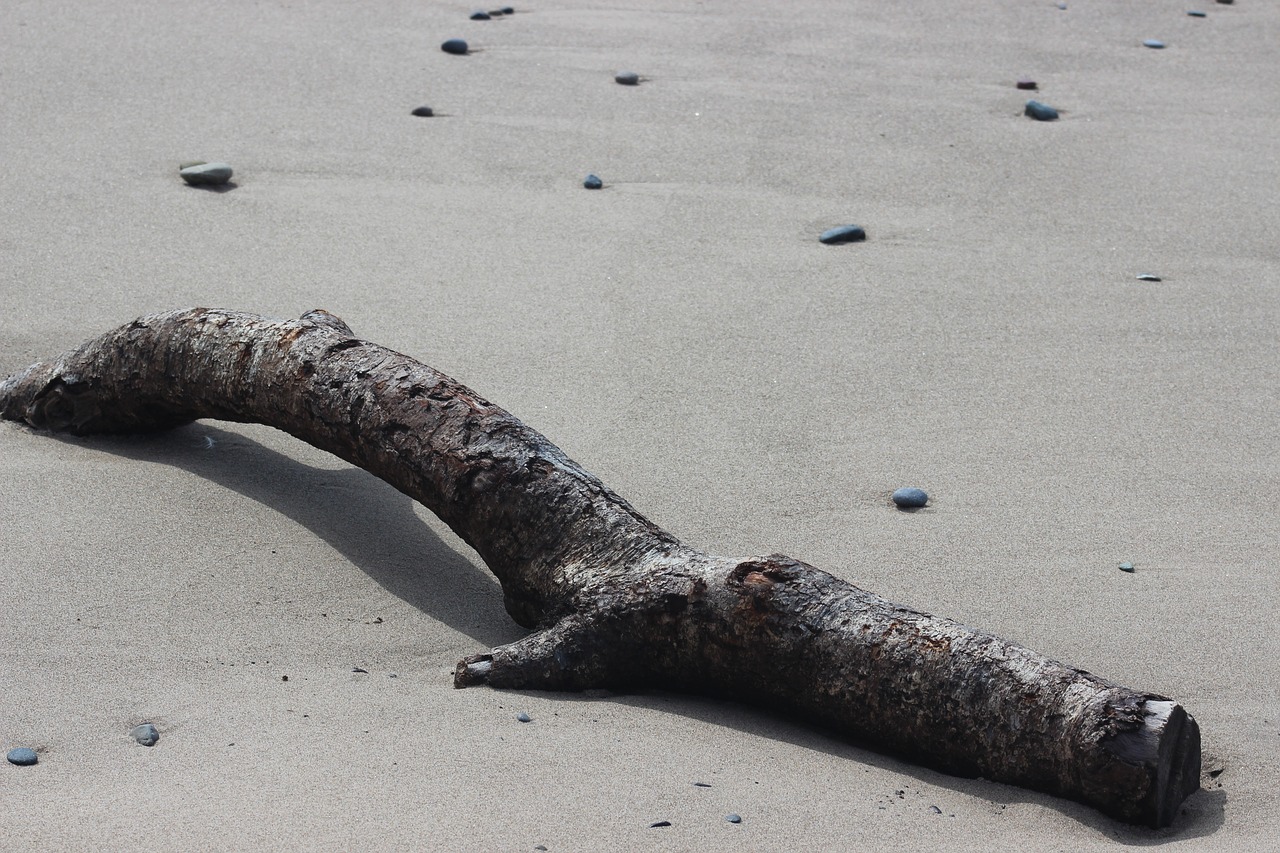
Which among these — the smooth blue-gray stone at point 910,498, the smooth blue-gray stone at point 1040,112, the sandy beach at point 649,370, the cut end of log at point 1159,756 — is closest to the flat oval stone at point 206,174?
the sandy beach at point 649,370

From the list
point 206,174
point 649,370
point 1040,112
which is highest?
point 1040,112

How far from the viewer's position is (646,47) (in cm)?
723

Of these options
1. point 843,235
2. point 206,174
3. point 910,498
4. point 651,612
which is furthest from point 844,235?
point 651,612

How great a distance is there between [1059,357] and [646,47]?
3607mm

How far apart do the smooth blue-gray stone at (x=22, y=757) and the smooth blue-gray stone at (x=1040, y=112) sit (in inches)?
222

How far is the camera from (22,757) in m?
2.26

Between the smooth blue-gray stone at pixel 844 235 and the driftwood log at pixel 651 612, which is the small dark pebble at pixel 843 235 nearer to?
the smooth blue-gray stone at pixel 844 235

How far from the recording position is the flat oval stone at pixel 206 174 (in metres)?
A: 5.41

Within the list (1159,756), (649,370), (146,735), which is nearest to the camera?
(1159,756)

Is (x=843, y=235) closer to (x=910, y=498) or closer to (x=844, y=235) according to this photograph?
(x=844, y=235)

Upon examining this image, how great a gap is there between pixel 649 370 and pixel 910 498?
112 centimetres

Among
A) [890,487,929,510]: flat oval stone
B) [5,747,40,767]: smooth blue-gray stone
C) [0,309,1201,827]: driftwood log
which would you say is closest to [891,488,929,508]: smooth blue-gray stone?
[890,487,929,510]: flat oval stone

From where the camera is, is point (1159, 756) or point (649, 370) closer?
point (1159, 756)

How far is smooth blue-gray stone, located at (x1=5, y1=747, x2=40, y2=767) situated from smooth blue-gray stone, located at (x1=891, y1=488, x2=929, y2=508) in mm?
2282
